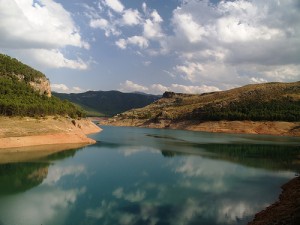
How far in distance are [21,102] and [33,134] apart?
1925 cm

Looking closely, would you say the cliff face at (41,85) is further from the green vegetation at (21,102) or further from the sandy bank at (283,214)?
the sandy bank at (283,214)

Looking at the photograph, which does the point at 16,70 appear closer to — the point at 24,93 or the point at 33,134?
the point at 24,93

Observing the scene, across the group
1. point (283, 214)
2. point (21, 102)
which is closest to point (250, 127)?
point (21, 102)

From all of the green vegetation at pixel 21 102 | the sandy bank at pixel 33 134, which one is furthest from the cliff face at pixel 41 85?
the sandy bank at pixel 33 134

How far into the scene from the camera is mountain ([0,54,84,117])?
277 feet

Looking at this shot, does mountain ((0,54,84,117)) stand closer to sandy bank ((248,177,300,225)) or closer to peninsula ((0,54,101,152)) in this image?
peninsula ((0,54,101,152))

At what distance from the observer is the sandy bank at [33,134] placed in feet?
227

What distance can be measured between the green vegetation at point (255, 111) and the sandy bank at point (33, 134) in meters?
96.2

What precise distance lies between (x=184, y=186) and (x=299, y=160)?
112 feet

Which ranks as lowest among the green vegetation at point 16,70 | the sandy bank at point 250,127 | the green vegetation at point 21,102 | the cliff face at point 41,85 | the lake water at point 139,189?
the lake water at point 139,189

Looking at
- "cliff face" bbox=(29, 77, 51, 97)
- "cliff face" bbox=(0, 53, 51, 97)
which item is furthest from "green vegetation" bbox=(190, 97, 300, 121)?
"cliff face" bbox=(0, 53, 51, 97)

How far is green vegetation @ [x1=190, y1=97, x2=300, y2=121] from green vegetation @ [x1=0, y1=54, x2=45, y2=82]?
8929cm

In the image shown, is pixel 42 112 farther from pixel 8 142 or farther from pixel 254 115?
pixel 254 115

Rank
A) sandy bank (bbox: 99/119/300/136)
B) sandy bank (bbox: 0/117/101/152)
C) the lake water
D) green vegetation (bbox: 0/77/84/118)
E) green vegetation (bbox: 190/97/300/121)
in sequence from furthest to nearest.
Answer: green vegetation (bbox: 190/97/300/121) < sandy bank (bbox: 99/119/300/136) < green vegetation (bbox: 0/77/84/118) < sandy bank (bbox: 0/117/101/152) < the lake water
